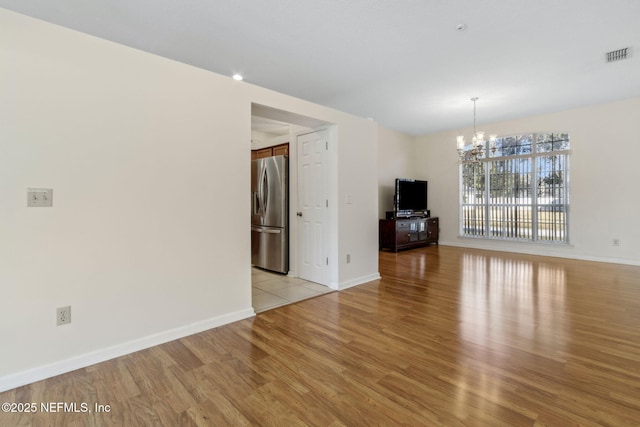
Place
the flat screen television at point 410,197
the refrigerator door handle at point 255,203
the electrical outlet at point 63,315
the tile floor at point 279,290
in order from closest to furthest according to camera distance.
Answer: the electrical outlet at point 63,315
the tile floor at point 279,290
the refrigerator door handle at point 255,203
the flat screen television at point 410,197

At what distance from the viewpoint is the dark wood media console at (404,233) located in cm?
635

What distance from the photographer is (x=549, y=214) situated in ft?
19.8

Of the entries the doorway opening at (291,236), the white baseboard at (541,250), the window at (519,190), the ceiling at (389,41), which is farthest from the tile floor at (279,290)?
the window at (519,190)

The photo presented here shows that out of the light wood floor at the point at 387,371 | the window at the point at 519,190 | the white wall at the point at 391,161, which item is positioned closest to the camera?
the light wood floor at the point at 387,371

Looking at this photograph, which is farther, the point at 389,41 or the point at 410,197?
the point at 410,197

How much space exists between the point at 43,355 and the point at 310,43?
136 inches

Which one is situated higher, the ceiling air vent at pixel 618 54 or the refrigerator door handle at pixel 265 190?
the ceiling air vent at pixel 618 54

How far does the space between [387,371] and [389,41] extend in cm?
310

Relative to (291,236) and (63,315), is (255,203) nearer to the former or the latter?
(291,236)

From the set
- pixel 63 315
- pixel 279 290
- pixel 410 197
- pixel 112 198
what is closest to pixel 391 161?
pixel 410 197

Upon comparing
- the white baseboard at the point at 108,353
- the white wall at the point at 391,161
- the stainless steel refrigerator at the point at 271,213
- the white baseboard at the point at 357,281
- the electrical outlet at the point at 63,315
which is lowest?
the white baseboard at the point at 108,353

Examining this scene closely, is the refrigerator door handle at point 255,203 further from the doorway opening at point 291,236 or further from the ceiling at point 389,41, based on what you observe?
the ceiling at point 389,41

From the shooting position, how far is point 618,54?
3.46m

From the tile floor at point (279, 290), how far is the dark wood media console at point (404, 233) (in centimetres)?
288
